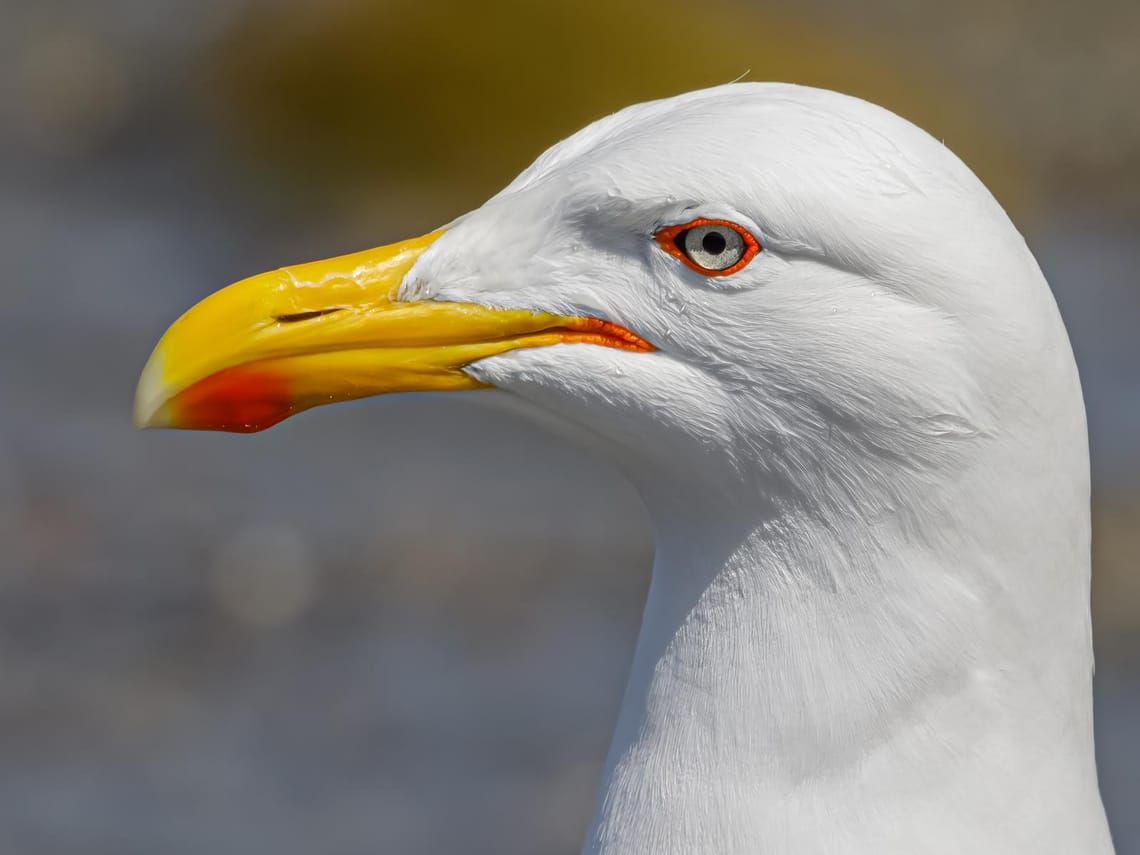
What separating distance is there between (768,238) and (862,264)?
152mm

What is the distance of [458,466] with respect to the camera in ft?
32.0

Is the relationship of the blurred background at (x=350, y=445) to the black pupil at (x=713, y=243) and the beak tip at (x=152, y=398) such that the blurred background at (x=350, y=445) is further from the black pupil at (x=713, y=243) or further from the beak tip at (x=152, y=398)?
the black pupil at (x=713, y=243)

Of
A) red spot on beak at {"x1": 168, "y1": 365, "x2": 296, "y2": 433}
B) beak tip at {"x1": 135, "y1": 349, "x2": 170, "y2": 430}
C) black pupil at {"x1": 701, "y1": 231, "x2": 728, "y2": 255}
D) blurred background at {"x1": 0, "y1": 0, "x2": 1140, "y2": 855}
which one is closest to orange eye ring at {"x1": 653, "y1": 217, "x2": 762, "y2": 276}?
black pupil at {"x1": 701, "y1": 231, "x2": 728, "y2": 255}

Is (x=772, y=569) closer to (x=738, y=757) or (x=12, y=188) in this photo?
(x=738, y=757)

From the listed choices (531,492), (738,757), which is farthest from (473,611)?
(738,757)

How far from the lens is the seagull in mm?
2801

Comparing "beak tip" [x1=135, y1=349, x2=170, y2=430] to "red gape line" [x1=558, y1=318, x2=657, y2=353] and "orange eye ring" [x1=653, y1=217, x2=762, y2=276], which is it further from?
"orange eye ring" [x1=653, y1=217, x2=762, y2=276]

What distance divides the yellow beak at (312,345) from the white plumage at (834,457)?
81 mm

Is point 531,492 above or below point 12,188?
below

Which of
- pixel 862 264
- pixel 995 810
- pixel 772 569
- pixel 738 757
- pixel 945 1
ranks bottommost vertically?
pixel 995 810

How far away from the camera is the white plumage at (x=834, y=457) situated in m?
2.79

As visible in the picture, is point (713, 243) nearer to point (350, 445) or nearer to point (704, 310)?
point (704, 310)

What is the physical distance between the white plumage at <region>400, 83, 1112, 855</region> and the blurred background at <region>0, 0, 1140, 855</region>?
4751mm

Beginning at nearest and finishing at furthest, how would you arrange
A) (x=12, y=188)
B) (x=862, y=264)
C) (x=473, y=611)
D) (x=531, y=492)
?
(x=862, y=264), (x=473, y=611), (x=531, y=492), (x=12, y=188)
